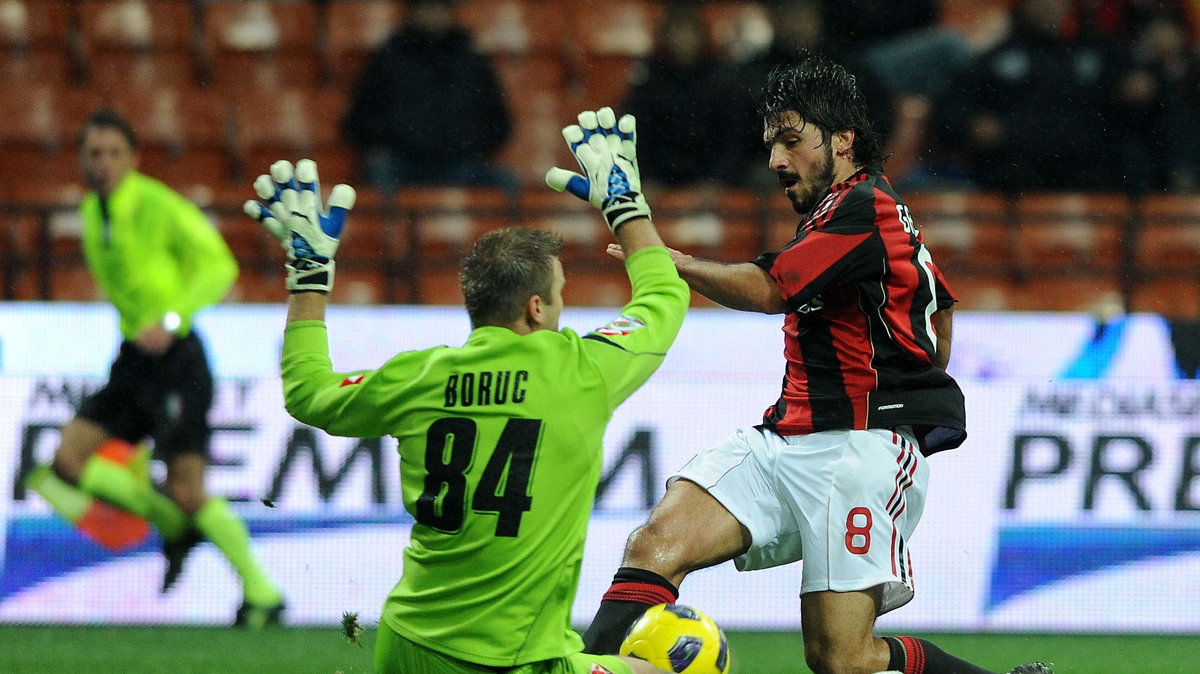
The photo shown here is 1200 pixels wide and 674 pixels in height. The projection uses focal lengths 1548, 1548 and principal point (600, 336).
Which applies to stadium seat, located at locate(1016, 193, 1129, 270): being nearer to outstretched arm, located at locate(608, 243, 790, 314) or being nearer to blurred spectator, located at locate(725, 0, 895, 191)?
blurred spectator, located at locate(725, 0, 895, 191)

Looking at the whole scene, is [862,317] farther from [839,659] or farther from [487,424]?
[487,424]

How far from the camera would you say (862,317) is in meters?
4.23

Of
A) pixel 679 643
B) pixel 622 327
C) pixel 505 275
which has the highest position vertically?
pixel 505 275

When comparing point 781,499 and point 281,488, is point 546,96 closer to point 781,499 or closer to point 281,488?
point 281,488

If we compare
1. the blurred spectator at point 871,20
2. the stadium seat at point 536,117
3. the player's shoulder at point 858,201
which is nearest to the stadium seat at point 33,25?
the stadium seat at point 536,117

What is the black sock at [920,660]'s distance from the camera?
4238 mm

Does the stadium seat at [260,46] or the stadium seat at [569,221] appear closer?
the stadium seat at [569,221]

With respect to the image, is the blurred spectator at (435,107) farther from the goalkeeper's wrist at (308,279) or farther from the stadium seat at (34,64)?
the goalkeeper's wrist at (308,279)

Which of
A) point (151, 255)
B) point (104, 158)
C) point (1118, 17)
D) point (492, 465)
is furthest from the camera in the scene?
point (1118, 17)

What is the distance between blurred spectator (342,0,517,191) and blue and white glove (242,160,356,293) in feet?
18.6

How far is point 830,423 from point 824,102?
0.90 m

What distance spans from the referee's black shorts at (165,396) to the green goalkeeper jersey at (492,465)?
12.8ft

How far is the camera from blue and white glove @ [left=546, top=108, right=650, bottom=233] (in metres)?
3.55

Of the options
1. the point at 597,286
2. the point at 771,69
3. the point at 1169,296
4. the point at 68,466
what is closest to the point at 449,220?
the point at 597,286
